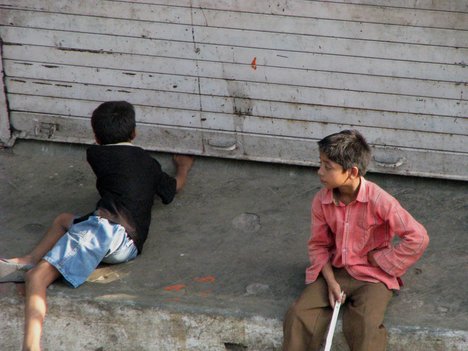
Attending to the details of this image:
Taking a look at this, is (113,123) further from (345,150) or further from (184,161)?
(345,150)

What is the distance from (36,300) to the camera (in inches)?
188

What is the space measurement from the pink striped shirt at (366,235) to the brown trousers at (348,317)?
67 millimetres

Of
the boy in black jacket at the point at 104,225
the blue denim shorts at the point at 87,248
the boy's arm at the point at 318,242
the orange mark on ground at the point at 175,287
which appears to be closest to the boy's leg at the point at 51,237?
the boy in black jacket at the point at 104,225

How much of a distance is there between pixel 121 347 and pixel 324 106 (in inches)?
69.4

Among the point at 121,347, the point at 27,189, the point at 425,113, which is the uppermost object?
the point at 425,113

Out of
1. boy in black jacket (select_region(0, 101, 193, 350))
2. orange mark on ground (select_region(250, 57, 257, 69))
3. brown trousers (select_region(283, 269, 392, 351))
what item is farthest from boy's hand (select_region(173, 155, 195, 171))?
brown trousers (select_region(283, 269, 392, 351))

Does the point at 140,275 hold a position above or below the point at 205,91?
below

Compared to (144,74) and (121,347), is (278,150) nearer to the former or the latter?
(144,74)

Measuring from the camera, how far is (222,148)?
5.94 m

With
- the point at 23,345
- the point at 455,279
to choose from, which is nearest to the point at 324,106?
the point at 455,279

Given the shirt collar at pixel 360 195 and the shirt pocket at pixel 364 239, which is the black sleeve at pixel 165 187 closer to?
the shirt collar at pixel 360 195

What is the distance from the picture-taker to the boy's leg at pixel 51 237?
16.6ft

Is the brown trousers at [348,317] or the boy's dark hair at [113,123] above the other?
the boy's dark hair at [113,123]

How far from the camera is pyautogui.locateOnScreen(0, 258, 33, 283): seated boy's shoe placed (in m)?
4.96
